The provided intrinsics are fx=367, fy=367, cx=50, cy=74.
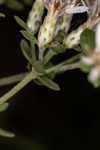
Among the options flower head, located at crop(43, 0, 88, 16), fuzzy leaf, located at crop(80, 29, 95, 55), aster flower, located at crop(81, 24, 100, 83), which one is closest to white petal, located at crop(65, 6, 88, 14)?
flower head, located at crop(43, 0, 88, 16)

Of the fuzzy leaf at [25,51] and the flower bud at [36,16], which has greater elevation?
the flower bud at [36,16]

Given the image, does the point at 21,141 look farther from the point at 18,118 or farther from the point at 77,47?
the point at 77,47

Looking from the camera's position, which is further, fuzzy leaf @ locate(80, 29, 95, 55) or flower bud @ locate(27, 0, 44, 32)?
flower bud @ locate(27, 0, 44, 32)

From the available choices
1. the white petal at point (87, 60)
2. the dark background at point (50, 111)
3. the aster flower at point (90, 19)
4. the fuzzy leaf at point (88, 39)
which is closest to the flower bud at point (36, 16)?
the aster flower at point (90, 19)

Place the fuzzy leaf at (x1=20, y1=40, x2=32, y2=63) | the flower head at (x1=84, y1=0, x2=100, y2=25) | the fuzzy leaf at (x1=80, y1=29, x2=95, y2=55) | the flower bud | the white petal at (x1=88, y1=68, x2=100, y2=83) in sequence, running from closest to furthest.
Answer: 1. the white petal at (x1=88, y1=68, x2=100, y2=83)
2. the fuzzy leaf at (x1=80, y1=29, x2=95, y2=55)
3. the flower head at (x1=84, y1=0, x2=100, y2=25)
4. the fuzzy leaf at (x1=20, y1=40, x2=32, y2=63)
5. the flower bud

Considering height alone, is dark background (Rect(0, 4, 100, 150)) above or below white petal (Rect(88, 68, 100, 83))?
above

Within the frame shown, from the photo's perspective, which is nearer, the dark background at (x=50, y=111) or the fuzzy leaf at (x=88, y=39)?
the fuzzy leaf at (x=88, y=39)

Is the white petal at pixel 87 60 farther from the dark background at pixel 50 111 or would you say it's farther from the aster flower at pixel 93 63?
the dark background at pixel 50 111

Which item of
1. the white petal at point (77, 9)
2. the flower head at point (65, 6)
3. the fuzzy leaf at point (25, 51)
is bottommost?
the fuzzy leaf at point (25, 51)

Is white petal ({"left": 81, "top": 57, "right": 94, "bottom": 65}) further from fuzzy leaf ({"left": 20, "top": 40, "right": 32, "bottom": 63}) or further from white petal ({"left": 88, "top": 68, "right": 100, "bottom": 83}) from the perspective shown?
fuzzy leaf ({"left": 20, "top": 40, "right": 32, "bottom": 63})

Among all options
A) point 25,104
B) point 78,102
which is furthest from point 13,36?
point 78,102
